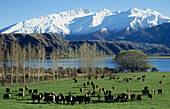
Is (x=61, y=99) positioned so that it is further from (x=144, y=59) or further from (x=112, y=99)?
(x=144, y=59)

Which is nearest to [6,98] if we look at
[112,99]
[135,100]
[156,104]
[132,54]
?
[112,99]

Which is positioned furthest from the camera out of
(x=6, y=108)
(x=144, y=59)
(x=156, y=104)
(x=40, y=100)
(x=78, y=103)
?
(x=144, y=59)

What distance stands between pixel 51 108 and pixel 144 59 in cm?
8954

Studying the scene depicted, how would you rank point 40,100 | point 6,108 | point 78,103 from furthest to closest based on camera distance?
point 40,100, point 78,103, point 6,108

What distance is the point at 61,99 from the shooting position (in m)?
31.4

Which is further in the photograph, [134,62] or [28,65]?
[134,62]

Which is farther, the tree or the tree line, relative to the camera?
the tree

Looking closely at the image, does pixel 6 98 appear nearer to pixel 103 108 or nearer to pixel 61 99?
pixel 61 99

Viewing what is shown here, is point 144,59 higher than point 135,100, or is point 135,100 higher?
point 144,59

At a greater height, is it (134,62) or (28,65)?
(28,65)

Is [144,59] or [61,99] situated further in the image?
[144,59]

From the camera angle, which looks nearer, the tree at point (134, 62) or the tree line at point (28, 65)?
the tree line at point (28, 65)

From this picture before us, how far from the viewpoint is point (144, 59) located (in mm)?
109500

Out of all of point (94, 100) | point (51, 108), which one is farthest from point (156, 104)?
point (51, 108)
